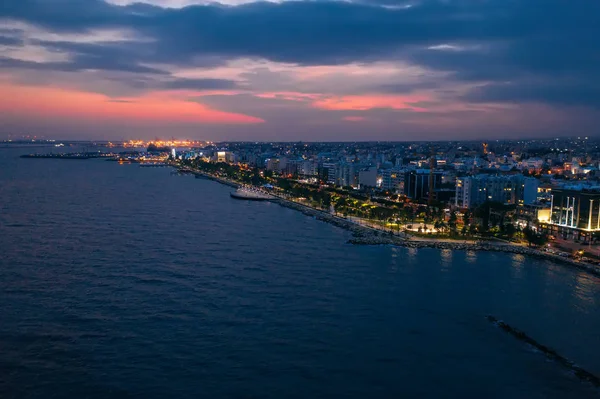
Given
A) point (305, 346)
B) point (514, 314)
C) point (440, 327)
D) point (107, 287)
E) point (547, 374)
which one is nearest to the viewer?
point (547, 374)

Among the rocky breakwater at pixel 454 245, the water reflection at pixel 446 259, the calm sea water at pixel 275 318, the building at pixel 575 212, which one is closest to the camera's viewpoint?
the calm sea water at pixel 275 318

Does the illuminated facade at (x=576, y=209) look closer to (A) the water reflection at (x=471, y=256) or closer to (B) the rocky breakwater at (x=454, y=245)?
(B) the rocky breakwater at (x=454, y=245)

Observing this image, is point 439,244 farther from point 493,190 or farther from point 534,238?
point 493,190

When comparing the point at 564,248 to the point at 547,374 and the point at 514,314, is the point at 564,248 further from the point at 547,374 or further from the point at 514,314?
the point at 547,374

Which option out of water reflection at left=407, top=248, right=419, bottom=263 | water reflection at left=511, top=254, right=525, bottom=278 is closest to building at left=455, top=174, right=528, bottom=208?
water reflection at left=511, top=254, right=525, bottom=278

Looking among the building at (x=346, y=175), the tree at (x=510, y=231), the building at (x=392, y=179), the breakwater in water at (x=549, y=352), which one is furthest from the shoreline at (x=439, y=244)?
the building at (x=346, y=175)

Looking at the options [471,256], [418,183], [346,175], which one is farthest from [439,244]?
[346,175]

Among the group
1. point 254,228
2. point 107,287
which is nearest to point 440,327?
point 107,287
